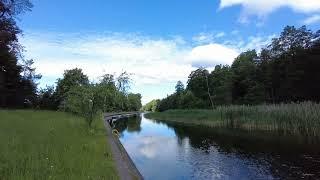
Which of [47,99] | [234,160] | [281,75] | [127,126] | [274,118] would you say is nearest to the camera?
[234,160]

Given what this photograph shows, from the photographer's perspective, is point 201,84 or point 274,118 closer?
point 274,118

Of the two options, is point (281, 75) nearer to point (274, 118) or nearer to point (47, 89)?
point (274, 118)

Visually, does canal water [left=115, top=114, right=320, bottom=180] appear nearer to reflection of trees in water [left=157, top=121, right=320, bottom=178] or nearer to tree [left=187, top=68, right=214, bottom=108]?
reflection of trees in water [left=157, top=121, right=320, bottom=178]

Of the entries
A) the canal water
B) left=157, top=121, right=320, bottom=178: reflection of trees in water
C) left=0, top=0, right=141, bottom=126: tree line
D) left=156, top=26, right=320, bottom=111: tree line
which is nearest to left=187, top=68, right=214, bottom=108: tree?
left=156, top=26, right=320, bottom=111: tree line

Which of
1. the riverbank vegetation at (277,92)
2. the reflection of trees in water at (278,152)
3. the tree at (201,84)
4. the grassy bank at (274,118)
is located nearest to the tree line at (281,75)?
the riverbank vegetation at (277,92)

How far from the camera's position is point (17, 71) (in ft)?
243

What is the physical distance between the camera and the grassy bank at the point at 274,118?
35447 millimetres

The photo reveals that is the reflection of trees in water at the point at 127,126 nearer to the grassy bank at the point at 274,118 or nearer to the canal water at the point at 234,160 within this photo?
the grassy bank at the point at 274,118

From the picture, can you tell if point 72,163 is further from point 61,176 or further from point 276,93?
point 276,93

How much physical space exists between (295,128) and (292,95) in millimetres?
30527

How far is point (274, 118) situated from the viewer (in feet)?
137

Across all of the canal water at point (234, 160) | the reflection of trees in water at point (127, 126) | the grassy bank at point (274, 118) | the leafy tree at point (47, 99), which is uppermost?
the leafy tree at point (47, 99)

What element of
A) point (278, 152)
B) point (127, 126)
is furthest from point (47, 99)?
point (278, 152)

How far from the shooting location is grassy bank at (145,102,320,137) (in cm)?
3545
